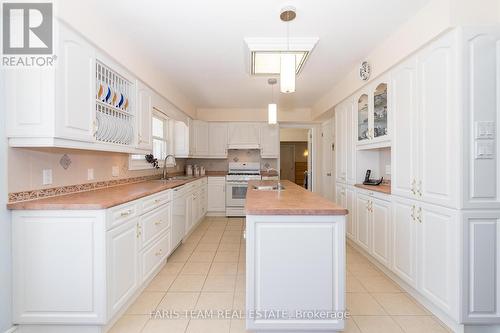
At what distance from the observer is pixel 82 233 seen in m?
1.64

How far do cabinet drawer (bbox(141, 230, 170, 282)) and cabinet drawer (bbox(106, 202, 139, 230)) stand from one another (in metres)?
0.44

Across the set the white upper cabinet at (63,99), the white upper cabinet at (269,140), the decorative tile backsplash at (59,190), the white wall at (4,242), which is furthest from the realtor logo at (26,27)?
the white upper cabinet at (269,140)

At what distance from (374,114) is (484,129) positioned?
1.28m

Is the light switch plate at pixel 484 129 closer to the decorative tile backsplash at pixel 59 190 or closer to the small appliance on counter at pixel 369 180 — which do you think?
the small appliance on counter at pixel 369 180

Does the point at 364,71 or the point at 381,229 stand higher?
the point at 364,71

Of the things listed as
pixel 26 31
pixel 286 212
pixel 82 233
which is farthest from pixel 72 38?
pixel 286 212

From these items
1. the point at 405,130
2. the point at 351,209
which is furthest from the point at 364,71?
the point at 351,209

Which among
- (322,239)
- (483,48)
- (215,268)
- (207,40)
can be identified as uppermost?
(207,40)

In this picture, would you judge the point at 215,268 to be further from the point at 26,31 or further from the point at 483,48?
the point at 483,48

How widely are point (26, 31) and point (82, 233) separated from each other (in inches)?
53.5

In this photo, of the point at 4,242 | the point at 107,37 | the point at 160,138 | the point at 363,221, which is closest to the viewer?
the point at 4,242

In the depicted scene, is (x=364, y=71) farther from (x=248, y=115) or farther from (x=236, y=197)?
(x=236, y=197)

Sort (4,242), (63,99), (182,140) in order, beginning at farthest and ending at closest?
(182,140) → (63,99) → (4,242)

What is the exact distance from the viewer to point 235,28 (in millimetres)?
2324
